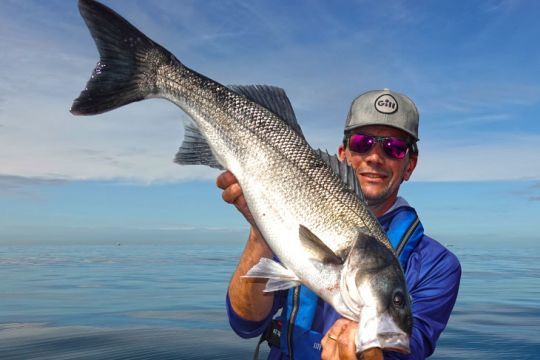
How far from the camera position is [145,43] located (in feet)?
16.2

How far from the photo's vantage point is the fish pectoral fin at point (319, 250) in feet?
13.8

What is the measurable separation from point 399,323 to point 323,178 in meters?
1.33

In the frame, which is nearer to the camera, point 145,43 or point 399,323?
point 399,323

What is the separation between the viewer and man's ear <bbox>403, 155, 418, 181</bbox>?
19.9 ft

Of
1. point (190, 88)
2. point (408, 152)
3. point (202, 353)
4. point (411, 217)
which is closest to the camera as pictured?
point (190, 88)

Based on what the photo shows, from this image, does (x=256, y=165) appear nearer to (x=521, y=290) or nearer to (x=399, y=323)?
(x=399, y=323)

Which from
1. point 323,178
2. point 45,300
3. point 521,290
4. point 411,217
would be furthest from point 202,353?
point 521,290

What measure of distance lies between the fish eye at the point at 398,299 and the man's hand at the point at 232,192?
1.37 m

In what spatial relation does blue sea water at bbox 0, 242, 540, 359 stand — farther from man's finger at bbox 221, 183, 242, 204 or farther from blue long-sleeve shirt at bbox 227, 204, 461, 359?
man's finger at bbox 221, 183, 242, 204

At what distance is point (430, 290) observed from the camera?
5.05 metres

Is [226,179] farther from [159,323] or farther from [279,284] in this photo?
[159,323]

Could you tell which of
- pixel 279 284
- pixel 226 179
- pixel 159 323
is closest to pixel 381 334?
pixel 279 284

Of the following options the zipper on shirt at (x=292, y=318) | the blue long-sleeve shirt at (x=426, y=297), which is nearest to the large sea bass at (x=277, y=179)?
the blue long-sleeve shirt at (x=426, y=297)

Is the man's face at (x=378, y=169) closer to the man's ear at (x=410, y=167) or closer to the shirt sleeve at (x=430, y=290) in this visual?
the man's ear at (x=410, y=167)
